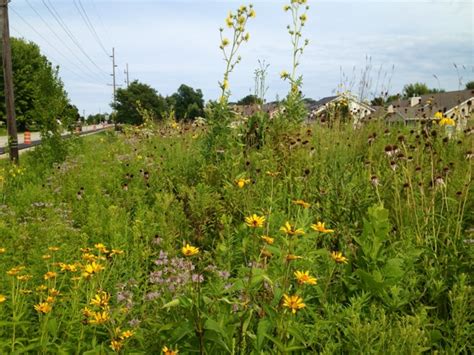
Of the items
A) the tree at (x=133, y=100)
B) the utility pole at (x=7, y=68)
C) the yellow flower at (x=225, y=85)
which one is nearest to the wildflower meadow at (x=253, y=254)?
the yellow flower at (x=225, y=85)

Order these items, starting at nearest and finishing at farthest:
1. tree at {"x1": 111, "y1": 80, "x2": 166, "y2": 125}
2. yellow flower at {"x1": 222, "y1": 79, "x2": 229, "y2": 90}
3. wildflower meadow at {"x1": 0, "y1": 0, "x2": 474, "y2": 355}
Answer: wildflower meadow at {"x1": 0, "y1": 0, "x2": 474, "y2": 355}, yellow flower at {"x1": 222, "y1": 79, "x2": 229, "y2": 90}, tree at {"x1": 111, "y1": 80, "x2": 166, "y2": 125}

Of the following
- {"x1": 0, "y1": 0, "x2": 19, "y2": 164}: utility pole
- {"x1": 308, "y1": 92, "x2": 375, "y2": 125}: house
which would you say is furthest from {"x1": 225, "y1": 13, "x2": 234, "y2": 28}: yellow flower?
{"x1": 0, "y1": 0, "x2": 19, "y2": 164}: utility pole

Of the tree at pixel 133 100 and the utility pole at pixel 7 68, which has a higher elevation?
the tree at pixel 133 100

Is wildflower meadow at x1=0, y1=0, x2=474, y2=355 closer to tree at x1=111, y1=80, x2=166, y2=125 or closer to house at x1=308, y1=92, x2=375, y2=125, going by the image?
house at x1=308, y1=92, x2=375, y2=125

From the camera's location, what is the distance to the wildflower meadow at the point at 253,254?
1683 millimetres

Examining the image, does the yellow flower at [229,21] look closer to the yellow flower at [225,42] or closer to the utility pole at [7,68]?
the yellow flower at [225,42]

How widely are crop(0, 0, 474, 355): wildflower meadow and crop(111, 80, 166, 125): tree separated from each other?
51595mm

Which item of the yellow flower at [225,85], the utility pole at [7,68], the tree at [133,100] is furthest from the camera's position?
the tree at [133,100]

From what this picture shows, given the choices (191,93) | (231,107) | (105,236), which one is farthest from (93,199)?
(191,93)

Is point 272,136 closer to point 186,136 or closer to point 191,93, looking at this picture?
point 186,136

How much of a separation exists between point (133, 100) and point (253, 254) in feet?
195

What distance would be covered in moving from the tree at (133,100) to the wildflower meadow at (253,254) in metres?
51.6

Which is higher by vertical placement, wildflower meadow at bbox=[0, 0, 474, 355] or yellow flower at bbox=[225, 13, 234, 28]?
yellow flower at bbox=[225, 13, 234, 28]

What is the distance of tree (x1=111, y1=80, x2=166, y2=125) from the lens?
5747cm
